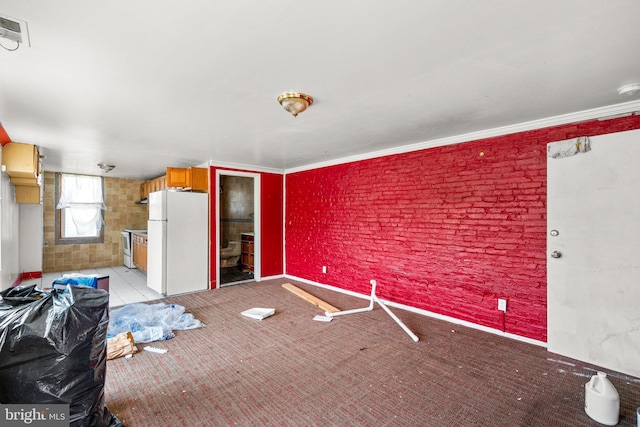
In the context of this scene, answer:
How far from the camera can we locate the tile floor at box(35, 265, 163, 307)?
4.66 m

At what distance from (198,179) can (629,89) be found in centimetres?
554

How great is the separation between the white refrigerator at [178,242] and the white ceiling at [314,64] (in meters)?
1.73

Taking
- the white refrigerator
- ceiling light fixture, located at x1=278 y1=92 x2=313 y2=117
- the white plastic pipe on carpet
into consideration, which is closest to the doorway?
the white refrigerator

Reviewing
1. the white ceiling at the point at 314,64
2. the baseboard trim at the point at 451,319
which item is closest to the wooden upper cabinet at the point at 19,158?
the white ceiling at the point at 314,64

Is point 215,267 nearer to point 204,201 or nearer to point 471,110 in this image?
point 204,201

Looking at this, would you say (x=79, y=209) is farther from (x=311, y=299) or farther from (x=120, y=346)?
(x=311, y=299)

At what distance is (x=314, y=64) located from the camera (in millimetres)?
1911

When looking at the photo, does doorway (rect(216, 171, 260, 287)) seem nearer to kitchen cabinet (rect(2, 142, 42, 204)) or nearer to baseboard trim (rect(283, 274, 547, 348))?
baseboard trim (rect(283, 274, 547, 348))

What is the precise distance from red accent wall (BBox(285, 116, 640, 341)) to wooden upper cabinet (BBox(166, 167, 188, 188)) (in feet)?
8.39

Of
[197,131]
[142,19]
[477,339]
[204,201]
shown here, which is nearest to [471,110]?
[477,339]

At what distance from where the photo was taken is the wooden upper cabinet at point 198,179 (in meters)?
5.31

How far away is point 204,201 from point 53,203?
419cm

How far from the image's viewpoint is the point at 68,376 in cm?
151

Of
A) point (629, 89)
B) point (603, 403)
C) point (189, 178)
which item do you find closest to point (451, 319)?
point (603, 403)
